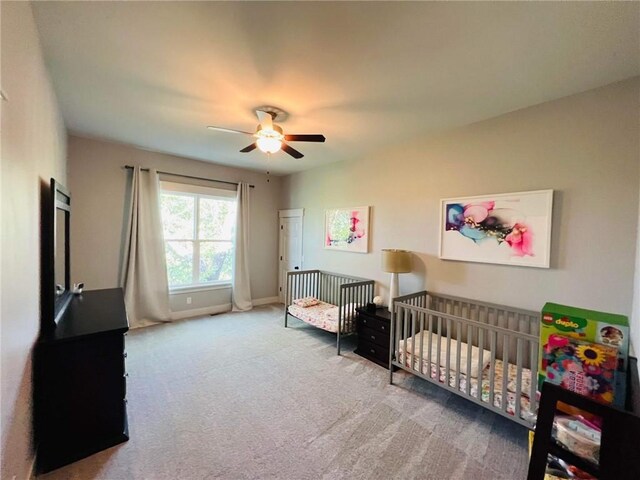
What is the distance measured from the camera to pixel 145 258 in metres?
4.03

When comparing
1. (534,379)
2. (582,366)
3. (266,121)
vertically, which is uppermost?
(266,121)

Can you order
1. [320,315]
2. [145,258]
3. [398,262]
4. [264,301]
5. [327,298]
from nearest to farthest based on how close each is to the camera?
[398,262] → [320,315] → [145,258] → [327,298] → [264,301]

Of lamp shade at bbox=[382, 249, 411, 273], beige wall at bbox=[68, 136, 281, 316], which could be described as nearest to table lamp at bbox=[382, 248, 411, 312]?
lamp shade at bbox=[382, 249, 411, 273]

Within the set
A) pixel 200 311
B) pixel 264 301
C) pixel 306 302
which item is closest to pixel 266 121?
pixel 306 302

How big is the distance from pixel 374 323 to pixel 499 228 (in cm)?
163

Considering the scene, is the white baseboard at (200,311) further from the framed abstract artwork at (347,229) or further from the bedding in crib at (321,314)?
the framed abstract artwork at (347,229)

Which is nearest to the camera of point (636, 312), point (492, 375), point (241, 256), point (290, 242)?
point (636, 312)

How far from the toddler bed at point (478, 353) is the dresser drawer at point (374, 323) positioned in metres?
0.19

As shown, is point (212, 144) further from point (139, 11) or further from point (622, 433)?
point (622, 433)

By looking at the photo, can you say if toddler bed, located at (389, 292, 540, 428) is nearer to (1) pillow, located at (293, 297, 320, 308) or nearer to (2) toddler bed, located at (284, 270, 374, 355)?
(2) toddler bed, located at (284, 270, 374, 355)

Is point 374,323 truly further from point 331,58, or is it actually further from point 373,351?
point 331,58

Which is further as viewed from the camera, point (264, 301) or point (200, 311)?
point (264, 301)

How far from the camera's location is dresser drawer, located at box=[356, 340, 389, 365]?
3.03 metres

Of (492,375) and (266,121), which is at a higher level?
(266,121)
